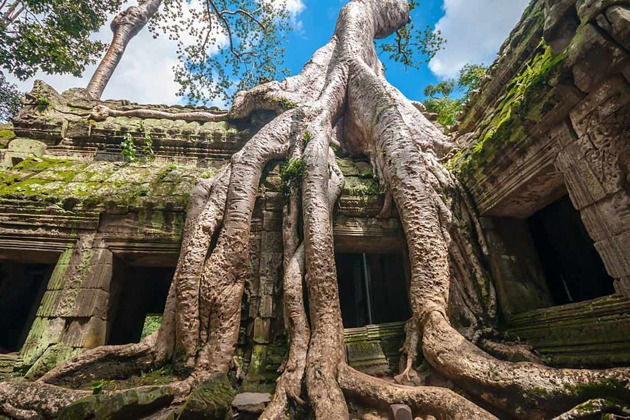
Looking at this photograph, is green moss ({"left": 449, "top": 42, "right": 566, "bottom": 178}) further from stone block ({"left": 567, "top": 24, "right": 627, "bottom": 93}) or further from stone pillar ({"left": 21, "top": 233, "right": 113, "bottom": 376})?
stone pillar ({"left": 21, "top": 233, "right": 113, "bottom": 376})

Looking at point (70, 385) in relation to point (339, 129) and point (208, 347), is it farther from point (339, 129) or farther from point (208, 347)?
point (339, 129)

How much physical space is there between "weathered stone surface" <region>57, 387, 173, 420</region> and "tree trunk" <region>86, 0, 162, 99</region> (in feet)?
26.5

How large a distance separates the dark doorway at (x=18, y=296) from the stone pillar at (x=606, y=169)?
625 cm

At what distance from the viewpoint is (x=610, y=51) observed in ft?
6.15

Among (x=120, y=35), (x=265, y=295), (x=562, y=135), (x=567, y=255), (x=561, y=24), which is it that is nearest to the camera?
(x=561, y=24)

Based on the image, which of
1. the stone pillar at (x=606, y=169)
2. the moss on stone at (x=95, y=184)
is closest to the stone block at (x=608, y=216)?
the stone pillar at (x=606, y=169)

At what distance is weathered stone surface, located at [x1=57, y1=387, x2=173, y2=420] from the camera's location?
1.68 metres

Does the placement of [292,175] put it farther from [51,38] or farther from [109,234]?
[51,38]

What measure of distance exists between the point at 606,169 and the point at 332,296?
7.24 feet

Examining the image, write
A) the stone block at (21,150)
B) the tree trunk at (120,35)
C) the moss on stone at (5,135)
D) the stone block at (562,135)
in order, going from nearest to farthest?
the stone block at (562,135) → the stone block at (21,150) → the moss on stone at (5,135) → the tree trunk at (120,35)

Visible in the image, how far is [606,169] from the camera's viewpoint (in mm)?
2074

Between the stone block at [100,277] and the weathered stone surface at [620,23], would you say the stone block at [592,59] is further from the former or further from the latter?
the stone block at [100,277]

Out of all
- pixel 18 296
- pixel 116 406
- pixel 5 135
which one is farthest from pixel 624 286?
pixel 5 135

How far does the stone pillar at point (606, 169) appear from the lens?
1.96 m
